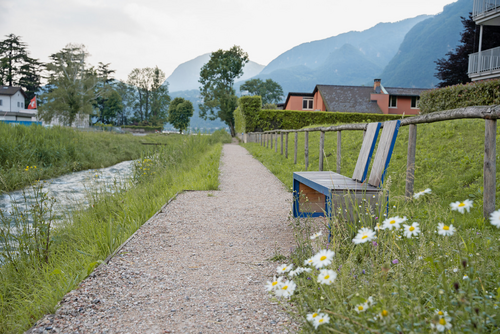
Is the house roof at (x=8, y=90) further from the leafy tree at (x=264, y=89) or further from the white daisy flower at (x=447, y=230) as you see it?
the white daisy flower at (x=447, y=230)

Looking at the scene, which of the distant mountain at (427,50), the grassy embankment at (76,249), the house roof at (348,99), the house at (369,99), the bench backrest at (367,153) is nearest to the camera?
the grassy embankment at (76,249)

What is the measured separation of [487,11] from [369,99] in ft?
63.8

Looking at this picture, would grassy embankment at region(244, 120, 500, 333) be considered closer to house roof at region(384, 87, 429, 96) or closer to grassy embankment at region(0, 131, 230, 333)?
grassy embankment at region(0, 131, 230, 333)

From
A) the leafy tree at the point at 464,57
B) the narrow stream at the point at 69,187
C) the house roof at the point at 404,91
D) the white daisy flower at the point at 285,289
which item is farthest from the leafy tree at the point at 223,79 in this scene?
the white daisy flower at the point at 285,289

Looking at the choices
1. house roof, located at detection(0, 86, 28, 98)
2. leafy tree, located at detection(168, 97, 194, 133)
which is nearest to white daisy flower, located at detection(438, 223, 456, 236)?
house roof, located at detection(0, 86, 28, 98)

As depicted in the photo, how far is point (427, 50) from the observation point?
158000 mm

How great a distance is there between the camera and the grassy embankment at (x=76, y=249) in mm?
2326

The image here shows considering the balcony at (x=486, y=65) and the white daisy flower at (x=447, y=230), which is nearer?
the white daisy flower at (x=447, y=230)

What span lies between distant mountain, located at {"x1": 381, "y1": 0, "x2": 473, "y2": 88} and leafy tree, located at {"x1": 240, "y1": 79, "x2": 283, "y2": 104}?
89709mm

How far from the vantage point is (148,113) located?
2805 inches

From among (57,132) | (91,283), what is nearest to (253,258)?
(91,283)

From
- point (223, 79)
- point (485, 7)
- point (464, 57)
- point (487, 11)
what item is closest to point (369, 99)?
point (464, 57)

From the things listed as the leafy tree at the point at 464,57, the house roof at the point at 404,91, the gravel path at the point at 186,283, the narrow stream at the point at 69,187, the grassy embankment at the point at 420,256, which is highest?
the leafy tree at the point at 464,57

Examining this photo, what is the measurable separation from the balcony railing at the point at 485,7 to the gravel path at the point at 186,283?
764 inches
